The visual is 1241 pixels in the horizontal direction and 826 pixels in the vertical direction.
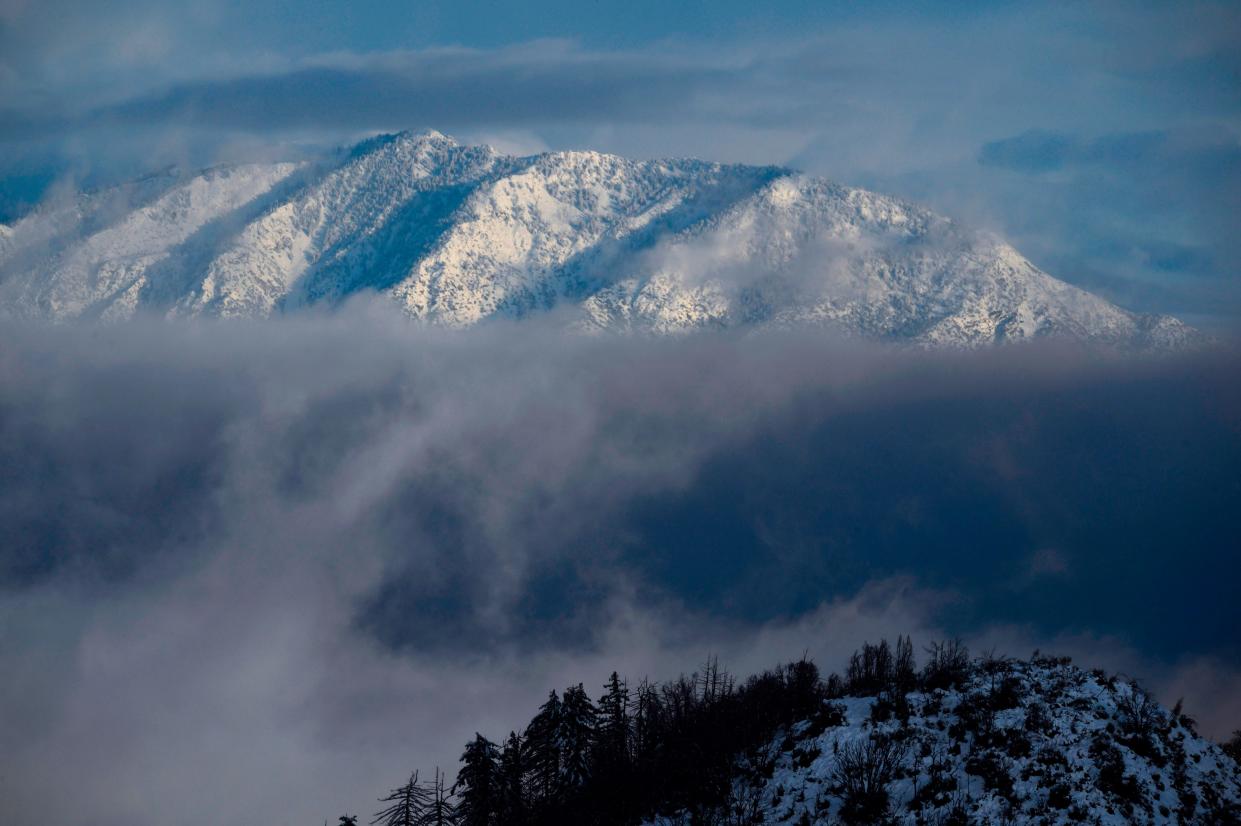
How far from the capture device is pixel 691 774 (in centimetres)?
8769

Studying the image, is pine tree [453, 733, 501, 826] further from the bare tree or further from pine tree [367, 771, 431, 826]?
the bare tree

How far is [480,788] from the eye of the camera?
9619cm

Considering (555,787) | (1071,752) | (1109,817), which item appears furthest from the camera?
(555,787)

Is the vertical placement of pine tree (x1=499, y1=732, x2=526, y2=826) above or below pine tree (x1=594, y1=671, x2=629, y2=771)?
below

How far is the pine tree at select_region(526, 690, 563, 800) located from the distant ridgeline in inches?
6.9

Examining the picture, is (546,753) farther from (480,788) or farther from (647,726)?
(647,726)

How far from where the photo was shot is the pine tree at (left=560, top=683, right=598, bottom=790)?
101 metres

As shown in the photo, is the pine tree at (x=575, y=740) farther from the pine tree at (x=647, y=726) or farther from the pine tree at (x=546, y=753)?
the pine tree at (x=647, y=726)

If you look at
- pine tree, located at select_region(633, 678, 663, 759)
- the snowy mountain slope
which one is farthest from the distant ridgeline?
pine tree, located at select_region(633, 678, 663, 759)

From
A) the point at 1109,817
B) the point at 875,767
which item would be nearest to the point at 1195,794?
Answer: the point at 1109,817

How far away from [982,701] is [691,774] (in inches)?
1015

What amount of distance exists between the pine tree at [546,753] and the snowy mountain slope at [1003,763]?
2012 centimetres

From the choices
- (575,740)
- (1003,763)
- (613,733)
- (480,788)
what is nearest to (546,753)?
(575,740)

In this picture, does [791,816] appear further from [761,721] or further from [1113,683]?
[1113,683]
